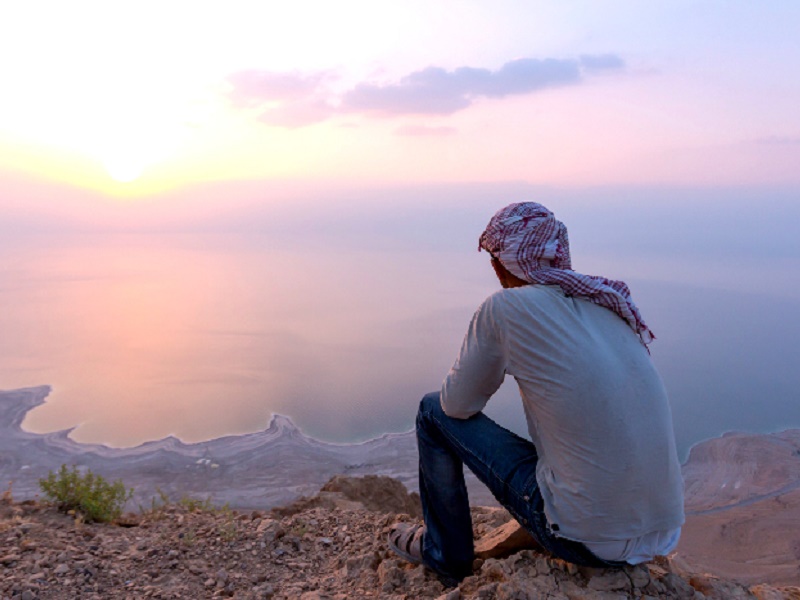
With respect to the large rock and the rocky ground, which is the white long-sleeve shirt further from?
the large rock

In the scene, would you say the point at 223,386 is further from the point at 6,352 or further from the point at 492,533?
the point at 492,533

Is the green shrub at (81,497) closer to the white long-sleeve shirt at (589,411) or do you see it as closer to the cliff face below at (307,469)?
the white long-sleeve shirt at (589,411)

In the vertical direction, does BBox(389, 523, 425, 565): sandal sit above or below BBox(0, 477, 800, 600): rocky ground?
above

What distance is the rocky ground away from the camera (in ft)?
7.52

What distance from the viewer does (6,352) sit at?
47.9 feet

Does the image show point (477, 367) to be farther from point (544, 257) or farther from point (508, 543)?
point (508, 543)

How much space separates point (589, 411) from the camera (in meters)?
1.83

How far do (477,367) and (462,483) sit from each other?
0.64 metres

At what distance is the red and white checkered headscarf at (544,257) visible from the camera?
1949 millimetres

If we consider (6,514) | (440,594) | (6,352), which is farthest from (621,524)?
(6,352)

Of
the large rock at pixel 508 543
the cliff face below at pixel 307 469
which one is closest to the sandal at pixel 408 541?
the large rock at pixel 508 543

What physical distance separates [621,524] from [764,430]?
36.4 feet

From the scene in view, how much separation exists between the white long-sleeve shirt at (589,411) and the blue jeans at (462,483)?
0.35ft

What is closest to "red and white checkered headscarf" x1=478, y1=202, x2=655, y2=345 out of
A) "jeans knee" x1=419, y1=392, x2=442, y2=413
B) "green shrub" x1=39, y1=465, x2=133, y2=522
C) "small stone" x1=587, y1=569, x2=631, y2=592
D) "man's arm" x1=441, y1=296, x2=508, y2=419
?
"man's arm" x1=441, y1=296, x2=508, y2=419
